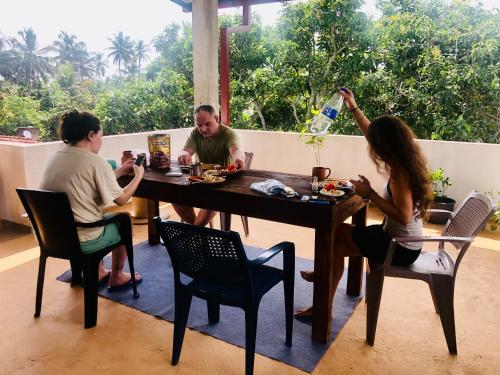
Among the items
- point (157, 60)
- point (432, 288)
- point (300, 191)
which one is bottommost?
point (432, 288)

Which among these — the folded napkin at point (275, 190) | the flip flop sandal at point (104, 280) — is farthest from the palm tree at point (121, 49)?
the folded napkin at point (275, 190)

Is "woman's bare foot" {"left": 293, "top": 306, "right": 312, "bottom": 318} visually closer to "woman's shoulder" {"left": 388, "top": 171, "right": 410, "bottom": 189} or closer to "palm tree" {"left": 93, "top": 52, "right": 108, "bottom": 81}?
"woman's shoulder" {"left": 388, "top": 171, "right": 410, "bottom": 189}

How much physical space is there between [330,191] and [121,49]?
828cm

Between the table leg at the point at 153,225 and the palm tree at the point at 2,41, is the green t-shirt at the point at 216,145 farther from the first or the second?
the palm tree at the point at 2,41

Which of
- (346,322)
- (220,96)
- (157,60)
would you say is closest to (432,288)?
(346,322)

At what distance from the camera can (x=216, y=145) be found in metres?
3.03

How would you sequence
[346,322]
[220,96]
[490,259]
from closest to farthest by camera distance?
1. [346,322]
2. [490,259]
3. [220,96]

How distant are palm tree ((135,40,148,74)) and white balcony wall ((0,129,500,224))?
443 centimetres

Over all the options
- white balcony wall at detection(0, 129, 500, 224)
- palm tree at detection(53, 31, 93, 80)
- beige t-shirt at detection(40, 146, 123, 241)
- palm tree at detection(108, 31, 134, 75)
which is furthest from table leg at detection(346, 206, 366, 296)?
palm tree at detection(53, 31, 93, 80)

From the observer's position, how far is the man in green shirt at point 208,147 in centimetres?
290

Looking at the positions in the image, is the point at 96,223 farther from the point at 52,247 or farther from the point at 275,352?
the point at 275,352

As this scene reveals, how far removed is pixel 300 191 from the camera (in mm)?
2057

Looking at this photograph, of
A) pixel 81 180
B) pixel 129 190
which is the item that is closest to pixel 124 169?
pixel 129 190

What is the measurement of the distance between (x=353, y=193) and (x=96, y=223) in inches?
53.0
